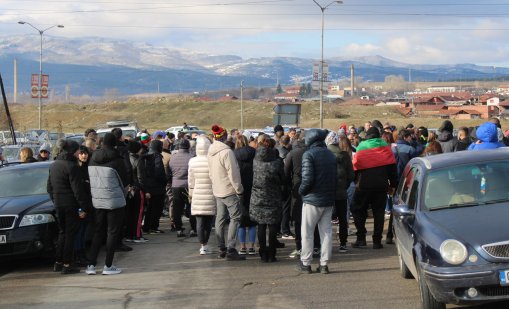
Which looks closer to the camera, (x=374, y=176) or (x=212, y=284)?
(x=212, y=284)

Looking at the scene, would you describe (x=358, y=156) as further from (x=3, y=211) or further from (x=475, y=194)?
(x=3, y=211)

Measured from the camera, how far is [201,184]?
11.2 meters

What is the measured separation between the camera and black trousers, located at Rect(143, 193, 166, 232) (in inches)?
543

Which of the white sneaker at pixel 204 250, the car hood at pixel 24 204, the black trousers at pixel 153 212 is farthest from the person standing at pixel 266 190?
the black trousers at pixel 153 212

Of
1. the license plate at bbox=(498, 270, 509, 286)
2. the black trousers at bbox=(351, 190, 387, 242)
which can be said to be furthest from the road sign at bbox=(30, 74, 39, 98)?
the license plate at bbox=(498, 270, 509, 286)

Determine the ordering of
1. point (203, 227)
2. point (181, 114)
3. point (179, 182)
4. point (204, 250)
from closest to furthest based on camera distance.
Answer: point (203, 227), point (204, 250), point (179, 182), point (181, 114)

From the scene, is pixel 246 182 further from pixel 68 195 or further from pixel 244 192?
pixel 68 195

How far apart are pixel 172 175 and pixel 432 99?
5372 inches

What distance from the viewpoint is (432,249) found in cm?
664

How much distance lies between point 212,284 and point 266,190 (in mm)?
1824

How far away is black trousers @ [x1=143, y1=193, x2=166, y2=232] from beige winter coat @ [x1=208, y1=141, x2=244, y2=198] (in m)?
3.29

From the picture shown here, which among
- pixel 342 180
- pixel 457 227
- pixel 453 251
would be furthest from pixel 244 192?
pixel 453 251

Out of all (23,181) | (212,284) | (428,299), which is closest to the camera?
(428,299)

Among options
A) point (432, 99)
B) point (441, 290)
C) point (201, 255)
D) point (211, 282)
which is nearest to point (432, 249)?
point (441, 290)
